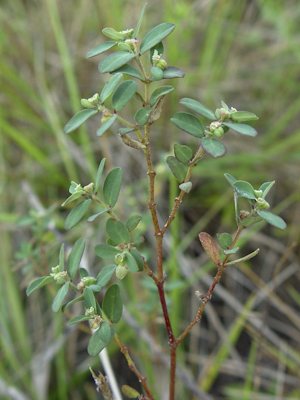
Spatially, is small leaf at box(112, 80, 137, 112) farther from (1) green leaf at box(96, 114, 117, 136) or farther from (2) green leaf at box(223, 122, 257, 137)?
(2) green leaf at box(223, 122, 257, 137)

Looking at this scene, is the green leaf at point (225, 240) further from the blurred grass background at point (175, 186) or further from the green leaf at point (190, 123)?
the blurred grass background at point (175, 186)

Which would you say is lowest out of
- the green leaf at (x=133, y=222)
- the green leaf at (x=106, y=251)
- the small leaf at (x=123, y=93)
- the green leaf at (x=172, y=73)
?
the green leaf at (x=106, y=251)

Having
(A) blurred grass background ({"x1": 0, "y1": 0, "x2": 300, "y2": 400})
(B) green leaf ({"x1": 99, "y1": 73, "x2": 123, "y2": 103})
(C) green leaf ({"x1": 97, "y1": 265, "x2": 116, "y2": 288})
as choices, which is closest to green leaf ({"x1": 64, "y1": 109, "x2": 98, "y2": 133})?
(B) green leaf ({"x1": 99, "y1": 73, "x2": 123, "y2": 103})

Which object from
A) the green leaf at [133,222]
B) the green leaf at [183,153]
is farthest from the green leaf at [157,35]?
the green leaf at [133,222]

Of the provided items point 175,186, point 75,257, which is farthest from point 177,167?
point 175,186

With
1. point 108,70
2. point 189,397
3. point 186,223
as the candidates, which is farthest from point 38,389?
point 108,70

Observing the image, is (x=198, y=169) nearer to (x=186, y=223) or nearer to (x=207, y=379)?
(x=186, y=223)

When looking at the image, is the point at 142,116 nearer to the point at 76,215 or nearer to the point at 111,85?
the point at 111,85
